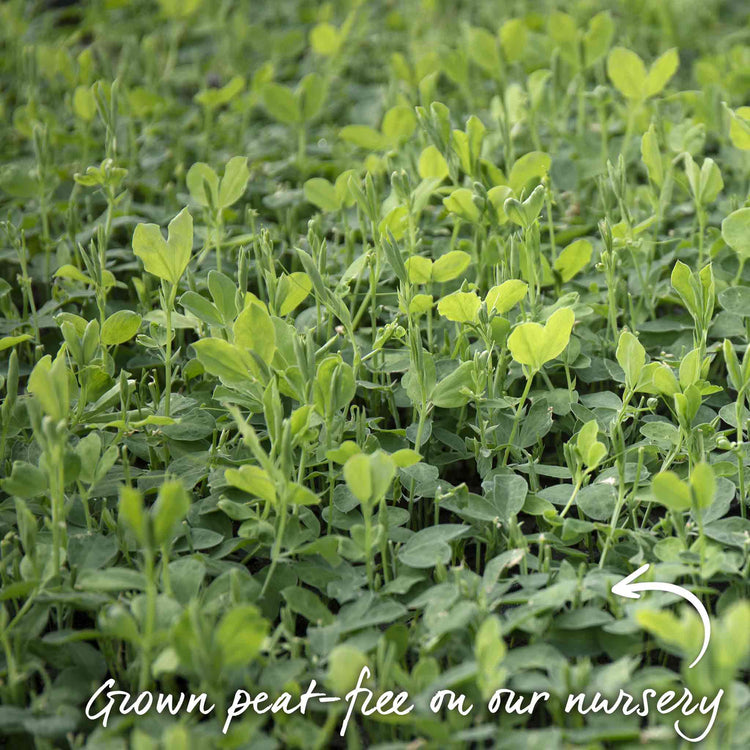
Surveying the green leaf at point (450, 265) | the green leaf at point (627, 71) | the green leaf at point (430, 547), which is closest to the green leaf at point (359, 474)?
the green leaf at point (430, 547)

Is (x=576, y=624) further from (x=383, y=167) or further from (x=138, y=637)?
(x=383, y=167)

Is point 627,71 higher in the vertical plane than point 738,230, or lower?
higher

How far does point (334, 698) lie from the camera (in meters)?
0.89

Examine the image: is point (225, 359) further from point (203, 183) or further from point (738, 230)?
point (738, 230)

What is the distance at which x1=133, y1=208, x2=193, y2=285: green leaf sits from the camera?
1.17m

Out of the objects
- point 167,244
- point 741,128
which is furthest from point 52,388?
point 741,128

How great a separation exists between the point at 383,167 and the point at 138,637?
1082 mm

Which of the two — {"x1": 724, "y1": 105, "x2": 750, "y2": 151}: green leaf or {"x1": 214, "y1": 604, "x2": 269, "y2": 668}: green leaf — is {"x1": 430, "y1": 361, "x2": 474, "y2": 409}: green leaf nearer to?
{"x1": 214, "y1": 604, "x2": 269, "y2": 668}: green leaf

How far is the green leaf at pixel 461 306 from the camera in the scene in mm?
1184

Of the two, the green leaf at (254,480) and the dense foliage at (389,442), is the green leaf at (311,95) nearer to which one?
the dense foliage at (389,442)

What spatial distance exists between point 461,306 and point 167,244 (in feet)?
1.26

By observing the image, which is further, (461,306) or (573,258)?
(573,258)

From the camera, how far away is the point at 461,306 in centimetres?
120

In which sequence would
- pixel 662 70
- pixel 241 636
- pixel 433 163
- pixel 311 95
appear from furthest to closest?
pixel 311 95 < pixel 662 70 < pixel 433 163 < pixel 241 636
